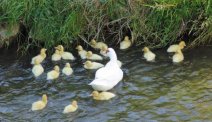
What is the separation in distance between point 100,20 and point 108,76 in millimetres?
1789

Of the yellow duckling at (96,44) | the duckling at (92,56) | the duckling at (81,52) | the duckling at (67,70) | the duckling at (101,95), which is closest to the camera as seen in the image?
the duckling at (101,95)

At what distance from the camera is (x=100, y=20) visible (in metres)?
11.1

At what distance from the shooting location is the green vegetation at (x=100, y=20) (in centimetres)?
1085

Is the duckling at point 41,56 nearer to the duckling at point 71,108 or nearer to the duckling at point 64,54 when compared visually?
the duckling at point 64,54

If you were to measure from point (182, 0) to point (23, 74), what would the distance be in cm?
321

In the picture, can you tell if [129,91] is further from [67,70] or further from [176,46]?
[176,46]

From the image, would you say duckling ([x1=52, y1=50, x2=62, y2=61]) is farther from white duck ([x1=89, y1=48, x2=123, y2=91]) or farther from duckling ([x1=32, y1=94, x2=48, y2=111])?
duckling ([x1=32, y1=94, x2=48, y2=111])

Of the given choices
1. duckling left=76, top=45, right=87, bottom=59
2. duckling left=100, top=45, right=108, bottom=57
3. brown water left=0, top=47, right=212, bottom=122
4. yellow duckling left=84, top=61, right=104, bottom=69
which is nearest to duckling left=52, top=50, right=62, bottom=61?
brown water left=0, top=47, right=212, bottom=122

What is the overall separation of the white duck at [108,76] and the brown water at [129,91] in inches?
5.6

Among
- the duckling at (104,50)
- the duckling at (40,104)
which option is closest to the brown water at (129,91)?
the duckling at (40,104)

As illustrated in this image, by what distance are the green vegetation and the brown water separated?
1.34 feet

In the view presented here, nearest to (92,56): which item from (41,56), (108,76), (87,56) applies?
(87,56)

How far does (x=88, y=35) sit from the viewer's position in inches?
448

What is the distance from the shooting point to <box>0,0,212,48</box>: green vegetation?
1085 cm
